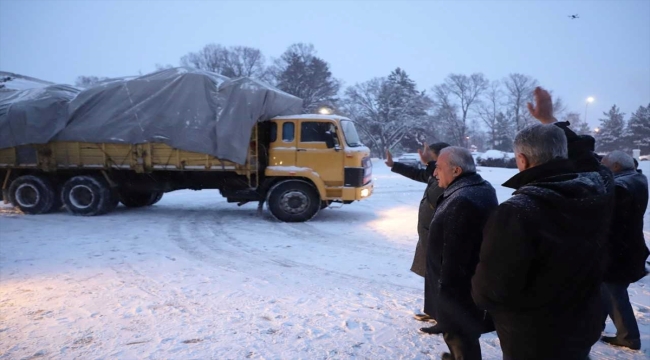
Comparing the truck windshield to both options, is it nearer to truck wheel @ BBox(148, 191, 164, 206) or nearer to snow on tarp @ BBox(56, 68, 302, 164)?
snow on tarp @ BBox(56, 68, 302, 164)

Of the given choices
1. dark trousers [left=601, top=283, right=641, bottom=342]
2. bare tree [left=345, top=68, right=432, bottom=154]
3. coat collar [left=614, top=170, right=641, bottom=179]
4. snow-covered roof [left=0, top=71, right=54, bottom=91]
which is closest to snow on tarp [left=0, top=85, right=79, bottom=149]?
snow-covered roof [left=0, top=71, right=54, bottom=91]

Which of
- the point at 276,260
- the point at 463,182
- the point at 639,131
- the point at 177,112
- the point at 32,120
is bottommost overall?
the point at 276,260

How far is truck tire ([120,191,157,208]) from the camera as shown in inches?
475

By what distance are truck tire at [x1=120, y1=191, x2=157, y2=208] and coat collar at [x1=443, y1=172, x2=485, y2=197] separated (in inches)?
427

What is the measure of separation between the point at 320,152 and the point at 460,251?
24.4 ft

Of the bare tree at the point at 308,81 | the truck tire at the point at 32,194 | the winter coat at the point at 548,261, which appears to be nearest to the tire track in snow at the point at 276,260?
the winter coat at the point at 548,261

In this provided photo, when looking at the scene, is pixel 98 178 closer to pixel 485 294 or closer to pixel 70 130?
pixel 70 130

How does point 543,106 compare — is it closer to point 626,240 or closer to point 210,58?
point 626,240

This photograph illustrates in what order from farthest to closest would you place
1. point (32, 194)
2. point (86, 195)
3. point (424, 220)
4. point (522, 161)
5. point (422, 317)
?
point (32, 194), point (86, 195), point (422, 317), point (424, 220), point (522, 161)

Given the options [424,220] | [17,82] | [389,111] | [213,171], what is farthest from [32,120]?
[389,111]

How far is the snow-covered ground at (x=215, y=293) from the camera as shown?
3.76m

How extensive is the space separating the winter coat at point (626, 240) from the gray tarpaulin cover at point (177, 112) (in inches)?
310

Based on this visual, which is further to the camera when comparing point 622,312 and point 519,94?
point 519,94

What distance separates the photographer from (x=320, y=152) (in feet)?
32.9
